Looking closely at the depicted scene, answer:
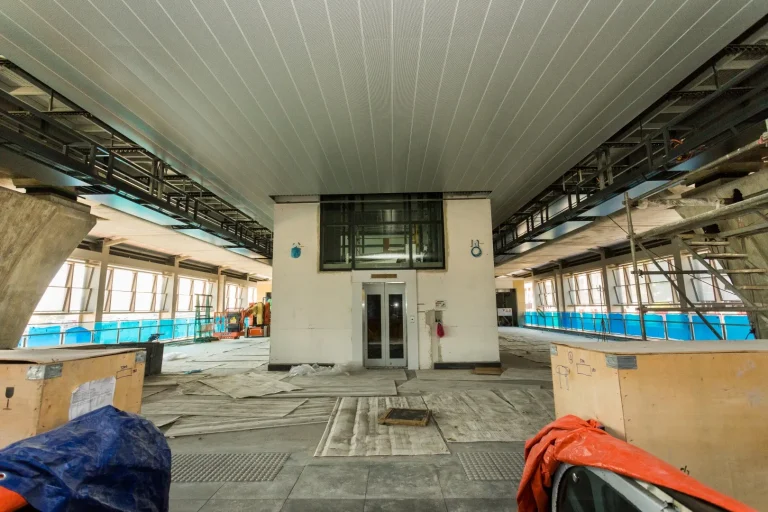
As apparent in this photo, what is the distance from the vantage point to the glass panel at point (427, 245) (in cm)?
855

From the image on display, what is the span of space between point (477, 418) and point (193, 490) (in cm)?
331

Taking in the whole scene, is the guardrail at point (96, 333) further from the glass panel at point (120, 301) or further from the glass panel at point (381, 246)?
the glass panel at point (381, 246)

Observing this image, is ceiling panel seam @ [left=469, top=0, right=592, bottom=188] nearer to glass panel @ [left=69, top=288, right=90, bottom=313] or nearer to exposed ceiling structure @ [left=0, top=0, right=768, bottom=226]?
exposed ceiling structure @ [left=0, top=0, right=768, bottom=226]

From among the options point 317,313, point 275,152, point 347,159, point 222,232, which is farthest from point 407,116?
point 222,232

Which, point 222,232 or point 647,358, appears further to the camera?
point 222,232

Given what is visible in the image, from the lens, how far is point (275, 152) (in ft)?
19.9

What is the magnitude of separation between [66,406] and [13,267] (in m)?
5.53

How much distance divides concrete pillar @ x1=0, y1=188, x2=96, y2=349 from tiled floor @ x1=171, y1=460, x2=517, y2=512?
Answer: 533 cm

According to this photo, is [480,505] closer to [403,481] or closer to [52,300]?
[403,481]

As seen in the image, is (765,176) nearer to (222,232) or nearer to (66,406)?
(66,406)

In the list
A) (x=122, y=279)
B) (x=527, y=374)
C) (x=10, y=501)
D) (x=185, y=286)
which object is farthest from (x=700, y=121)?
(x=185, y=286)

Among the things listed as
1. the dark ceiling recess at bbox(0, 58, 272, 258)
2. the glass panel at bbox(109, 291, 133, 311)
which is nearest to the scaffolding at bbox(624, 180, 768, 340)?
the dark ceiling recess at bbox(0, 58, 272, 258)

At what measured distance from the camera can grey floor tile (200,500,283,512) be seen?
2438 mm

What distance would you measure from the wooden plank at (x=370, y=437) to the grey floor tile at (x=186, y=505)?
1.12m
